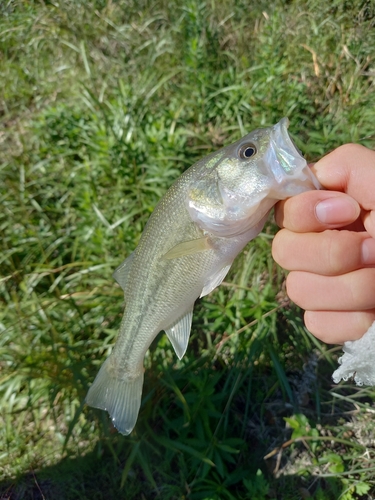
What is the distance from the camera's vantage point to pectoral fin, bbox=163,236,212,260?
179 cm

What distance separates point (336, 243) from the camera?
5.06ft

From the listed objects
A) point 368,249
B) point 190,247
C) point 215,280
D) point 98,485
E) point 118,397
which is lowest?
point 98,485

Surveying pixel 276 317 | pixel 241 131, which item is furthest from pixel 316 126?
pixel 276 317

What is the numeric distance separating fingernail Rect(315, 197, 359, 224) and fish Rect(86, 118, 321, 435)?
124 mm

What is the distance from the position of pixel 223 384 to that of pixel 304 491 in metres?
0.89

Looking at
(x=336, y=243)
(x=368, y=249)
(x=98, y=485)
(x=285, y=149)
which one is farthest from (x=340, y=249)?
(x=98, y=485)

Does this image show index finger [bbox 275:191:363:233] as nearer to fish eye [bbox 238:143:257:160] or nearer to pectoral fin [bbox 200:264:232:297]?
fish eye [bbox 238:143:257:160]

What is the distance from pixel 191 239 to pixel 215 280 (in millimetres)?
252

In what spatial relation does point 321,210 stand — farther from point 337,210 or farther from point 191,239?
point 191,239

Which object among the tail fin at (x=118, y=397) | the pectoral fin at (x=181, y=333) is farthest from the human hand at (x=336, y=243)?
the tail fin at (x=118, y=397)

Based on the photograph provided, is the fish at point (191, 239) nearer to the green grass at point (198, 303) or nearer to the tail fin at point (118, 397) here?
the tail fin at point (118, 397)

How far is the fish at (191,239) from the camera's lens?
5.28 feet

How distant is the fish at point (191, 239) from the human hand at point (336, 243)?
0.10 metres

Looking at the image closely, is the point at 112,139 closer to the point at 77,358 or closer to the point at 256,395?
the point at 77,358
